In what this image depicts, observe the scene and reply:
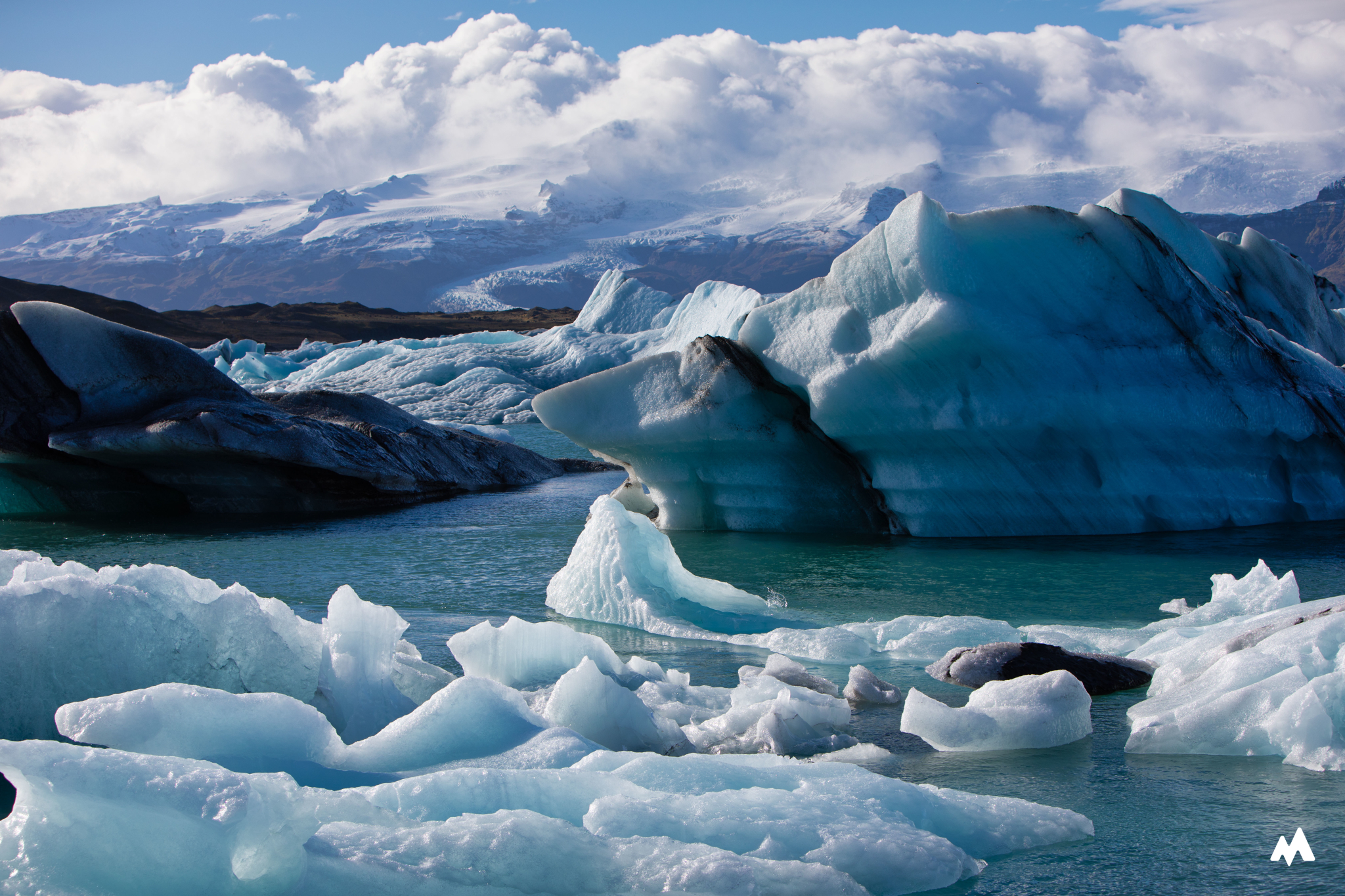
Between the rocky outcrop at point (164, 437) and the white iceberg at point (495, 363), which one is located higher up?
the white iceberg at point (495, 363)

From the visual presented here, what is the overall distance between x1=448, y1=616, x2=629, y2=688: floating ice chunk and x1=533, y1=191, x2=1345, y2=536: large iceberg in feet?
13.5

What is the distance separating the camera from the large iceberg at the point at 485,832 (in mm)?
1954

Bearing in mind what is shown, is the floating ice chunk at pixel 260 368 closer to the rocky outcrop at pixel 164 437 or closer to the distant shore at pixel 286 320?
Result: the distant shore at pixel 286 320

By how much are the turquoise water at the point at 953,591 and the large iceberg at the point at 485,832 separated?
0.20 m

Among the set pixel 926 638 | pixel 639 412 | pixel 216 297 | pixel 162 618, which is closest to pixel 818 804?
pixel 162 618

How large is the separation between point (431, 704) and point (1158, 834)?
6.23 ft

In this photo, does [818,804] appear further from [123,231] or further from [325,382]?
[123,231]

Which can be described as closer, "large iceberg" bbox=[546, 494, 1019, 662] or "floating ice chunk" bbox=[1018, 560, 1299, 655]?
"floating ice chunk" bbox=[1018, 560, 1299, 655]

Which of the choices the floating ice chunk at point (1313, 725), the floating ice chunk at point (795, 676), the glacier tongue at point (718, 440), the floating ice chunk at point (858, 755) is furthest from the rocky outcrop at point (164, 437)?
the floating ice chunk at point (1313, 725)

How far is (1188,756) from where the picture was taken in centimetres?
315

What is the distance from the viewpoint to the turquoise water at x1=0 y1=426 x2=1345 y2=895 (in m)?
2.41

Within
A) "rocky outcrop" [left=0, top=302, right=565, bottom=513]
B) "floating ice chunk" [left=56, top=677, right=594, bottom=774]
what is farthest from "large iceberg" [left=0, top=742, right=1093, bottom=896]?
"rocky outcrop" [left=0, top=302, right=565, bottom=513]

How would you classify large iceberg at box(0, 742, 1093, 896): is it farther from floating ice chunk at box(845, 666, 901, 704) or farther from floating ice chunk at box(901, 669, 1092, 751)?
floating ice chunk at box(845, 666, 901, 704)

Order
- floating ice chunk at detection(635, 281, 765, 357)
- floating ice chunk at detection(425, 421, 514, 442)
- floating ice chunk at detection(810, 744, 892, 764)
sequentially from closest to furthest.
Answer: floating ice chunk at detection(810, 744, 892, 764), floating ice chunk at detection(425, 421, 514, 442), floating ice chunk at detection(635, 281, 765, 357)
